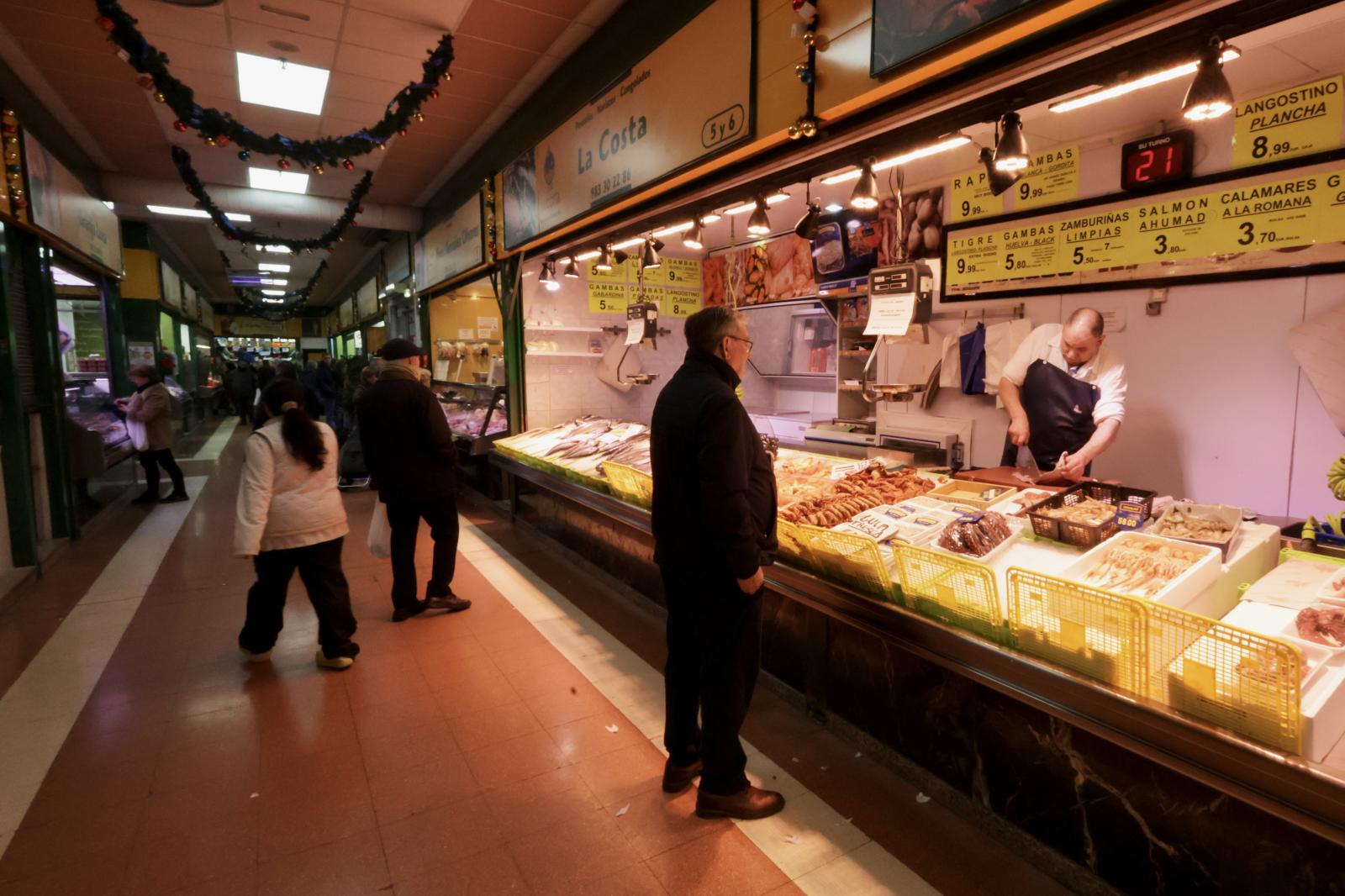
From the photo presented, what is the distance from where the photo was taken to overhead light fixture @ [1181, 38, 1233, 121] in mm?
1997

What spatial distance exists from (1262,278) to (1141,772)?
3580 mm

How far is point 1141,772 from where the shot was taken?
2.03 m

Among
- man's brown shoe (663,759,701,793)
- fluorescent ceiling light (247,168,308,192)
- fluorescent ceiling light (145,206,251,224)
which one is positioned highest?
fluorescent ceiling light (247,168,308,192)

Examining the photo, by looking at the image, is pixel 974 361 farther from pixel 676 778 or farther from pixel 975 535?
pixel 676 778

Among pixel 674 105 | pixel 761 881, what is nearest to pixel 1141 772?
pixel 761 881

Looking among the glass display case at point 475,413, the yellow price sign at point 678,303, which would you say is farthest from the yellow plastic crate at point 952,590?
the yellow price sign at point 678,303

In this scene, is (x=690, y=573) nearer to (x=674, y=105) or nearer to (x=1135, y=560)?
(x=1135, y=560)

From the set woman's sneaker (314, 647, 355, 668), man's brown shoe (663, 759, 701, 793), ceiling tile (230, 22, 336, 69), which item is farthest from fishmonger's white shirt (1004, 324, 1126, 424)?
ceiling tile (230, 22, 336, 69)

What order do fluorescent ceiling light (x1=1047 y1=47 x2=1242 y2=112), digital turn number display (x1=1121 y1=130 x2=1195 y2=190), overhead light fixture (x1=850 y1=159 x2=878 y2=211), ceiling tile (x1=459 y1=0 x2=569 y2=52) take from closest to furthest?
fluorescent ceiling light (x1=1047 y1=47 x2=1242 y2=112) → overhead light fixture (x1=850 y1=159 x2=878 y2=211) → digital turn number display (x1=1121 y1=130 x2=1195 y2=190) → ceiling tile (x1=459 y1=0 x2=569 y2=52)

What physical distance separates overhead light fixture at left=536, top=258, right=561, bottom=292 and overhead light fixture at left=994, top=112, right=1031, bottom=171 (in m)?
4.84

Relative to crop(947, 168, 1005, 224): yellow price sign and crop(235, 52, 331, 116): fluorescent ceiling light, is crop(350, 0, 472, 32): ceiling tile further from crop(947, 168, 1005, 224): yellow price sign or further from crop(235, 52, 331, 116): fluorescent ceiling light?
crop(947, 168, 1005, 224): yellow price sign

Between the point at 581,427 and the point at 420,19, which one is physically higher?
the point at 420,19

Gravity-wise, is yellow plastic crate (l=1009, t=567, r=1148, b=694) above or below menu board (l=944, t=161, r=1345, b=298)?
below

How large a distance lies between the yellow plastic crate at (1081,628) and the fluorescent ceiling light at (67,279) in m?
9.65
